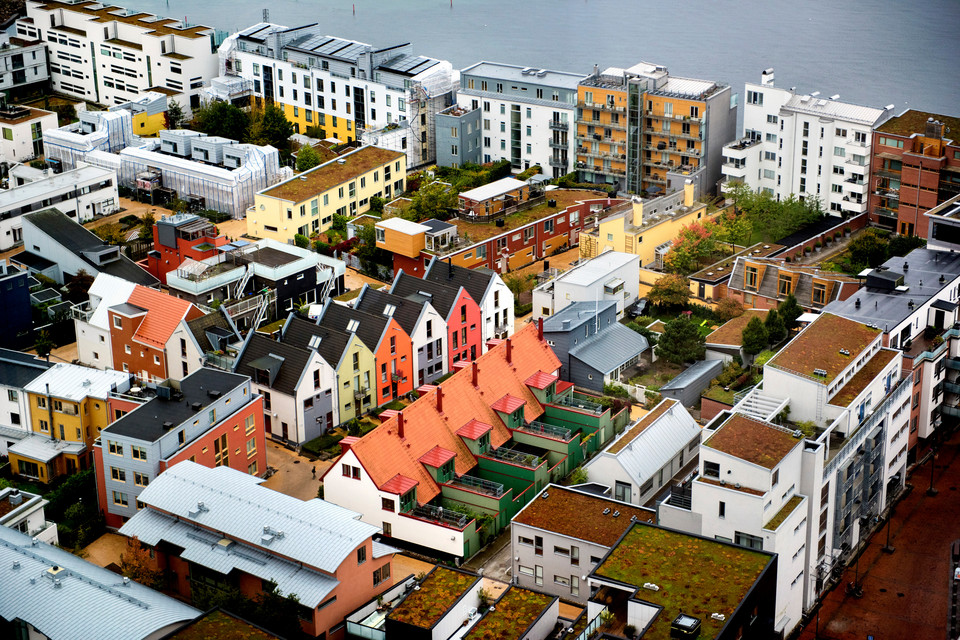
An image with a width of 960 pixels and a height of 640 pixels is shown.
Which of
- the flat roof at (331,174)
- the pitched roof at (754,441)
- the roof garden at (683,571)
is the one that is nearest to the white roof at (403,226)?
the flat roof at (331,174)

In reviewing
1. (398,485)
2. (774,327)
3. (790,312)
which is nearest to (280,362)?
(398,485)

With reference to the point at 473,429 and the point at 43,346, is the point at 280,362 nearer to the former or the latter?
the point at 473,429

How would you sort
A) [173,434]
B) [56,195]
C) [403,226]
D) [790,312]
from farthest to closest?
[56,195]
[403,226]
[790,312]
[173,434]

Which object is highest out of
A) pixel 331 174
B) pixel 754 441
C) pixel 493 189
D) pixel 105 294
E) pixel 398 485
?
pixel 331 174

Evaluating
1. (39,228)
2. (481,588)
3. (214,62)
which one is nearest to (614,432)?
(481,588)

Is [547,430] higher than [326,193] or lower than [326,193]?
lower

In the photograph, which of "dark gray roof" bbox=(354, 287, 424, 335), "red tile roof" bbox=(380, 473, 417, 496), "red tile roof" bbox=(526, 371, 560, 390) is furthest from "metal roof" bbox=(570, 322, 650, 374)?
"red tile roof" bbox=(380, 473, 417, 496)
